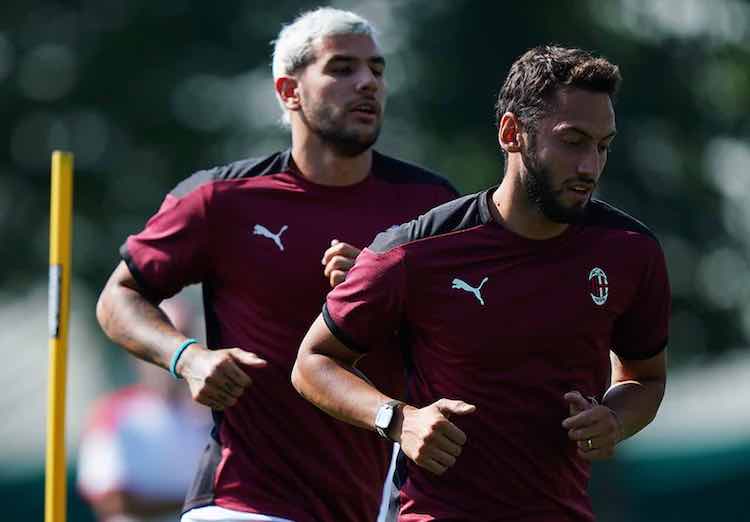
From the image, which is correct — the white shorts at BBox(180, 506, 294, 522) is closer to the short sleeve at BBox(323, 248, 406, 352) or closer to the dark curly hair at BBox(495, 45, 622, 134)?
the short sleeve at BBox(323, 248, 406, 352)

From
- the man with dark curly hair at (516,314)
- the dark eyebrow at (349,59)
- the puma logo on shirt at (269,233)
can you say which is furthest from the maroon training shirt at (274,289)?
the man with dark curly hair at (516,314)

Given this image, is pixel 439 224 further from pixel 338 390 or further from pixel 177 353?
pixel 177 353

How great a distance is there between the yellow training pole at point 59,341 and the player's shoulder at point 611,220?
7.03 ft

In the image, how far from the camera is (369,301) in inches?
238

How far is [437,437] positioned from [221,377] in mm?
1180

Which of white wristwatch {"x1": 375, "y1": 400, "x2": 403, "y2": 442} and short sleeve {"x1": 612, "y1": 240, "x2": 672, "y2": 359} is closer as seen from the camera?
white wristwatch {"x1": 375, "y1": 400, "x2": 403, "y2": 442}

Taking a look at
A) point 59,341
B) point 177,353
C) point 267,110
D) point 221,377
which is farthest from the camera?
point 267,110

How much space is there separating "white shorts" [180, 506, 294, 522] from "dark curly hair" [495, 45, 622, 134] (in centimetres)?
181

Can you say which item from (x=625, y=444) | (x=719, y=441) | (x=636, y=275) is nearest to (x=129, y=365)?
(x=625, y=444)

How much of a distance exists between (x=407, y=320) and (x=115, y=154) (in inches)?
601

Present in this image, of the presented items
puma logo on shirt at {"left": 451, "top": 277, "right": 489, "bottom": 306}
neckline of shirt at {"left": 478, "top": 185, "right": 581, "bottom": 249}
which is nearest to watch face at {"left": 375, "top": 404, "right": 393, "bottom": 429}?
puma logo on shirt at {"left": 451, "top": 277, "right": 489, "bottom": 306}

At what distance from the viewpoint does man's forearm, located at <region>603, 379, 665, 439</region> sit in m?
6.17

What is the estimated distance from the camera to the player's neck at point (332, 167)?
7250mm

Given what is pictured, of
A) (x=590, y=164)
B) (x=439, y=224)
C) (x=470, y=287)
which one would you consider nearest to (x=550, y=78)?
(x=590, y=164)
